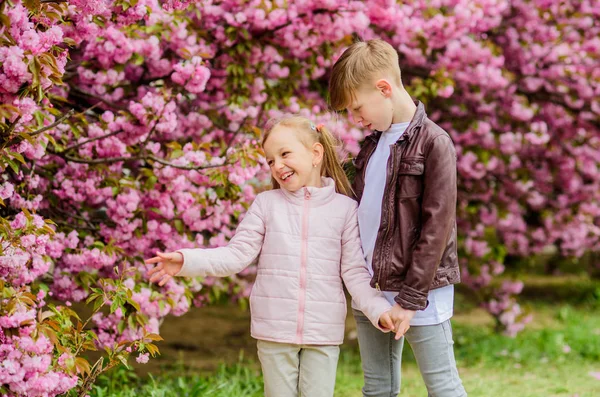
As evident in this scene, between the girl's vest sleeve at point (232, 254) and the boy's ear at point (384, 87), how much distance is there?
594 millimetres

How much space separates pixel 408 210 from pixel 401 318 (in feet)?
1.22

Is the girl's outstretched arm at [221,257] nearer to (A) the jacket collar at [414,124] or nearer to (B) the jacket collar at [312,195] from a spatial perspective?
(B) the jacket collar at [312,195]

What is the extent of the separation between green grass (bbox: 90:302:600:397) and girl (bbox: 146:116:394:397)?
140 centimetres

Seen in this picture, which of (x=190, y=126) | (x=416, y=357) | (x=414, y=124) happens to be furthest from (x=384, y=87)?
(x=190, y=126)

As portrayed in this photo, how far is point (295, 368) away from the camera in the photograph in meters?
2.67

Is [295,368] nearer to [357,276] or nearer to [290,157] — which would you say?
[357,276]

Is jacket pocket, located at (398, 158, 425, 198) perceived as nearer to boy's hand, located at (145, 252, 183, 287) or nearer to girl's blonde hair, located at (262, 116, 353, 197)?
girl's blonde hair, located at (262, 116, 353, 197)

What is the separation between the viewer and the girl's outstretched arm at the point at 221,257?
8.42 feet

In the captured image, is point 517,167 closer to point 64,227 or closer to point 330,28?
point 330,28

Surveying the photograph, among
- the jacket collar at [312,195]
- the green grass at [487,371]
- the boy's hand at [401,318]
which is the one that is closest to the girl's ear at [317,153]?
the jacket collar at [312,195]

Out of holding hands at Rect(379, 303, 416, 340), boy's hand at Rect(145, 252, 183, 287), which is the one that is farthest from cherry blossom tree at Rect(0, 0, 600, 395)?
holding hands at Rect(379, 303, 416, 340)

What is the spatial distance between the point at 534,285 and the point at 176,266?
807cm

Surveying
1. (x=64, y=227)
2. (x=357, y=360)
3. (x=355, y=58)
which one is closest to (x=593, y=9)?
(x=357, y=360)

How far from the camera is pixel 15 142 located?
273 centimetres
